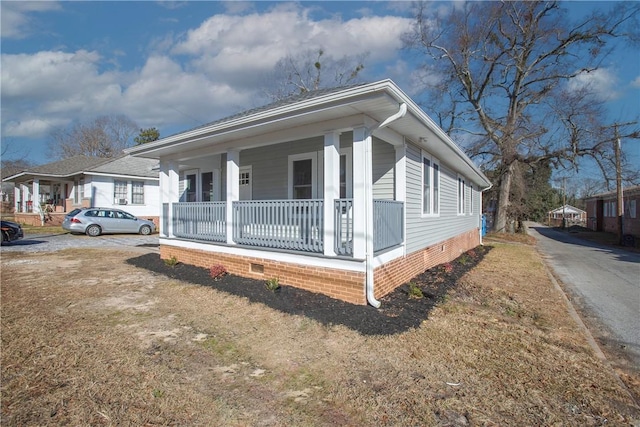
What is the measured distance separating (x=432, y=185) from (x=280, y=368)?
21.4ft

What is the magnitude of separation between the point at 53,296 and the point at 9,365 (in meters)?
2.90

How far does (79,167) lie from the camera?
2138cm

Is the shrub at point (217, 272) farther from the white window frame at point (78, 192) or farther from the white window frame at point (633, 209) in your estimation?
the white window frame at point (633, 209)

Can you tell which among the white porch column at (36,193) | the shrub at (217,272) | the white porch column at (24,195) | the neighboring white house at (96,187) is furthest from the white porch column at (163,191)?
the white porch column at (24,195)

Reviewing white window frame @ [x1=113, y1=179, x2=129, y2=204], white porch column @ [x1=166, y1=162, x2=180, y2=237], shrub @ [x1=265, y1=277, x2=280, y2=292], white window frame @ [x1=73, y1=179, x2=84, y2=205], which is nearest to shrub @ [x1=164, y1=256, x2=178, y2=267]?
white porch column @ [x1=166, y1=162, x2=180, y2=237]

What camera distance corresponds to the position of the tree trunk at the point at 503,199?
2495 cm

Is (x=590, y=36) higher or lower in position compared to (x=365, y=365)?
higher

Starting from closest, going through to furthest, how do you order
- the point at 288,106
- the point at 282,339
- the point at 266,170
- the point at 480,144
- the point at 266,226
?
the point at 282,339 < the point at 288,106 < the point at 266,226 < the point at 266,170 < the point at 480,144

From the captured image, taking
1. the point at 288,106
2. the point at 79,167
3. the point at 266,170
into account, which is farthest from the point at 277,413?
the point at 79,167

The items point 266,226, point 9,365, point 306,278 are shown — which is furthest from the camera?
point 266,226

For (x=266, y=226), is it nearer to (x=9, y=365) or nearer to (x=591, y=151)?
(x=9, y=365)

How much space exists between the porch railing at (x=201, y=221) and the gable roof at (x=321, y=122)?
4.01 ft

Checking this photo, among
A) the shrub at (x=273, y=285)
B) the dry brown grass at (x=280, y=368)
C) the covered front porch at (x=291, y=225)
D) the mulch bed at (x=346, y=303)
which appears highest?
the covered front porch at (x=291, y=225)

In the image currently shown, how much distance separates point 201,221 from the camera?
26.0ft
